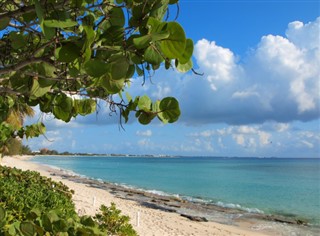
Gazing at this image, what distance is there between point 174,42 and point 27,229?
1.05 meters

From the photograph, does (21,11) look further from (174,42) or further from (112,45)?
(174,42)

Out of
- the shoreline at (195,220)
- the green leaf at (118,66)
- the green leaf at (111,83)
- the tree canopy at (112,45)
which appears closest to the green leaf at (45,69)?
the tree canopy at (112,45)

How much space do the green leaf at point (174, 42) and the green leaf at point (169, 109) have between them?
42 cm

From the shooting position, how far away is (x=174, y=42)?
981mm

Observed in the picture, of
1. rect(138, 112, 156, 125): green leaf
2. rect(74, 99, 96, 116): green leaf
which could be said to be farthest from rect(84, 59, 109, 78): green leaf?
rect(74, 99, 96, 116): green leaf

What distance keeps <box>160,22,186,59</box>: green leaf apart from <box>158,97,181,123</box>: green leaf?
1.39 feet

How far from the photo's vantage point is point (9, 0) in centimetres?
155

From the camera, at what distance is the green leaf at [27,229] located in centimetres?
151

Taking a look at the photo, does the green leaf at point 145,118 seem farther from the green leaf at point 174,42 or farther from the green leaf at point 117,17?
the green leaf at point 174,42

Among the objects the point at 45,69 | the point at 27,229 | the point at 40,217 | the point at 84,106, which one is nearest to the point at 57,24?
the point at 45,69

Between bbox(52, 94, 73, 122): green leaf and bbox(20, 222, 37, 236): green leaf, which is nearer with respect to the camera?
bbox(20, 222, 37, 236): green leaf

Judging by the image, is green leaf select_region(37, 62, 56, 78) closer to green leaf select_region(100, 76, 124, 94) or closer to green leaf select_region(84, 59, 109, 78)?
green leaf select_region(100, 76, 124, 94)

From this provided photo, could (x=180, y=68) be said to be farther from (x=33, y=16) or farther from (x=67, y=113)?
(x=67, y=113)

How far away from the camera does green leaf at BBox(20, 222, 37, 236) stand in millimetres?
1510
